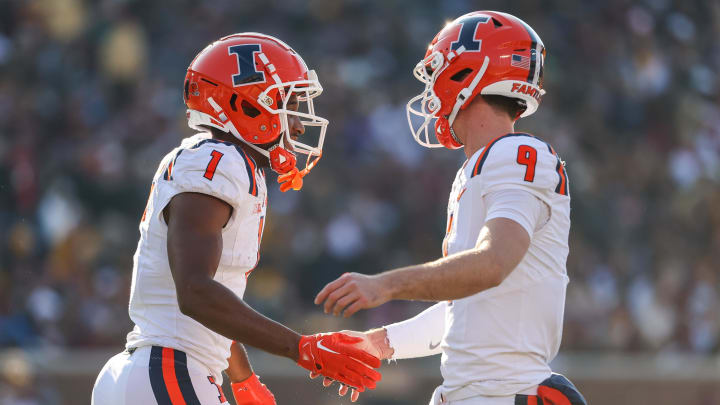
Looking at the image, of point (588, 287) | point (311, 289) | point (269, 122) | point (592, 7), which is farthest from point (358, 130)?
point (269, 122)

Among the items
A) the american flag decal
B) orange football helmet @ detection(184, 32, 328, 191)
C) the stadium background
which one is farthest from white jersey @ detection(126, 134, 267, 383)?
the stadium background

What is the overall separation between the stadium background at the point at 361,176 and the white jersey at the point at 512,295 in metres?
4.92

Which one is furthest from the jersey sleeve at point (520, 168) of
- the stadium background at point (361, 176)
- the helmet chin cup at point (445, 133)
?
the stadium background at point (361, 176)

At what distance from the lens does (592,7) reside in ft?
43.8

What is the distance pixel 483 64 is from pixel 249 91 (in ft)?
3.28

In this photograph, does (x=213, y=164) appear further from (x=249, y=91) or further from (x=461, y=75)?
(x=461, y=75)

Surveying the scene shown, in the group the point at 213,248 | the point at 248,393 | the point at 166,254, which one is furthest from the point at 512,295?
the point at 248,393

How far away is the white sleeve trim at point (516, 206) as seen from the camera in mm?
3623

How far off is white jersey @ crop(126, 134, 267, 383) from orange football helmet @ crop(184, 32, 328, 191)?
26 centimetres

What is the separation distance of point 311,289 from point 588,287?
2.88m

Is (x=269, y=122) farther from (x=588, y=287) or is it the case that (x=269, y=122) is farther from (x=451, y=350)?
(x=588, y=287)

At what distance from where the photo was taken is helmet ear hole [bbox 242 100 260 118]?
4.38 meters

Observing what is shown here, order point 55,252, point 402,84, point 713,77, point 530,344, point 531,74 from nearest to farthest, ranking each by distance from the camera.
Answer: point 530,344 → point 531,74 → point 55,252 → point 402,84 → point 713,77

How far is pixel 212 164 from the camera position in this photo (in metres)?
3.93
